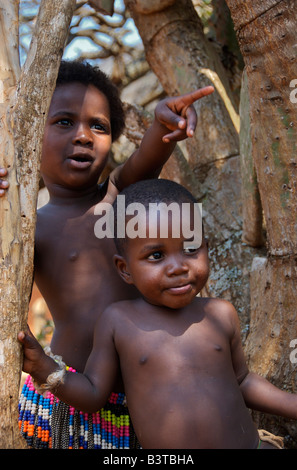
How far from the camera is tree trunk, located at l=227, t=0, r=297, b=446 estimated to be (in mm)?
2094

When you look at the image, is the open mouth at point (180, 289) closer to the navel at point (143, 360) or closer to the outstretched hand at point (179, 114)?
the navel at point (143, 360)

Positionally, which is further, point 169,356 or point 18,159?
point 169,356

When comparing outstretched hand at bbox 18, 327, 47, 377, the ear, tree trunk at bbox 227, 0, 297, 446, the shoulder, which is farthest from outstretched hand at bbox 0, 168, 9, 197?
tree trunk at bbox 227, 0, 297, 446

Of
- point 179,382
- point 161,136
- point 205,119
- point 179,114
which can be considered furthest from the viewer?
point 205,119

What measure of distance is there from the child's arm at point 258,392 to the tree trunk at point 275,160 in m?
0.35

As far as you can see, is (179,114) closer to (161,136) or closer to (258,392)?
(161,136)

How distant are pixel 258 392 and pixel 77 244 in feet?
2.79

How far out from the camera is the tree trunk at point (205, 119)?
3242 millimetres

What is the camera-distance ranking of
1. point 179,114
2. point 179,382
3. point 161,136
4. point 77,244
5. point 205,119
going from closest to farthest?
point 179,382
point 179,114
point 161,136
point 77,244
point 205,119

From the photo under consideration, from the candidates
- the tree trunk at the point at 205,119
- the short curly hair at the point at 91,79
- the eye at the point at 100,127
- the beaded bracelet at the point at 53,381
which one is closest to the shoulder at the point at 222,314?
the beaded bracelet at the point at 53,381

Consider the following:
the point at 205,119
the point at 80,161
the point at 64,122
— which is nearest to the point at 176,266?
the point at 80,161

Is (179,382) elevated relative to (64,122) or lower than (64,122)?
lower

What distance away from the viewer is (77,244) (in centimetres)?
219

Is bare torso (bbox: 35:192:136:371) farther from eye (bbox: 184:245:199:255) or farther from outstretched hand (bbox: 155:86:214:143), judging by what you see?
outstretched hand (bbox: 155:86:214:143)
